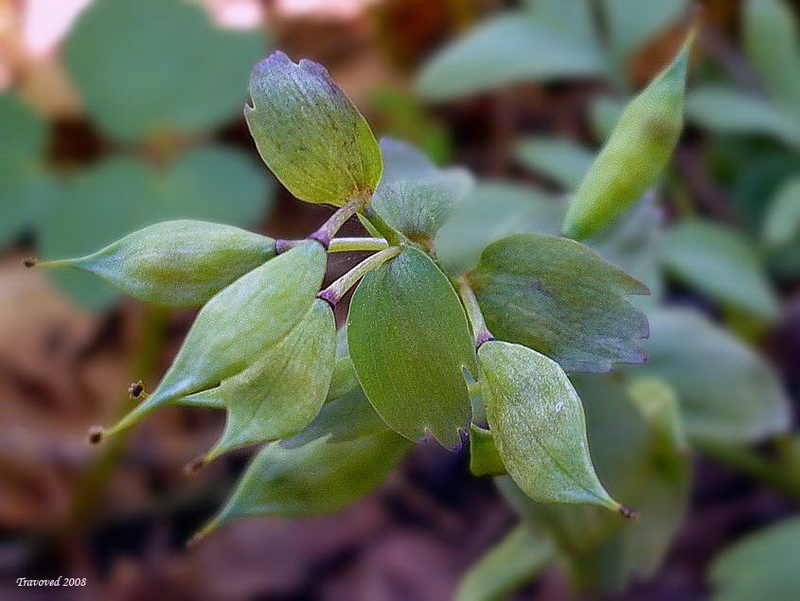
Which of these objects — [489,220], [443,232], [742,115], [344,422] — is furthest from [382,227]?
[742,115]

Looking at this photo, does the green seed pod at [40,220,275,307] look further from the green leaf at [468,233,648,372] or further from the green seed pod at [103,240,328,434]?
the green leaf at [468,233,648,372]

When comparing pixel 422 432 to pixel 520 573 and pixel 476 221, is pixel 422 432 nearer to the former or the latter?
pixel 520 573

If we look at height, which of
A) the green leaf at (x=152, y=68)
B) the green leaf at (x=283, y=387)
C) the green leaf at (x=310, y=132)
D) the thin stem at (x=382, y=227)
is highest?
the green leaf at (x=310, y=132)

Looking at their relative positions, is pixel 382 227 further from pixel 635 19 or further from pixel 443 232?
pixel 635 19

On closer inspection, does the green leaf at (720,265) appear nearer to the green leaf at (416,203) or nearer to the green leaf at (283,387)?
the green leaf at (416,203)

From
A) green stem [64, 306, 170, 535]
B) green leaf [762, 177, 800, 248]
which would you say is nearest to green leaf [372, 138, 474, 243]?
green leaf [762, 177, 800, 248]

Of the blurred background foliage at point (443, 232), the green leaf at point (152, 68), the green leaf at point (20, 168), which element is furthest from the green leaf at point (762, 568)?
the green leaf at point (20, 168)
